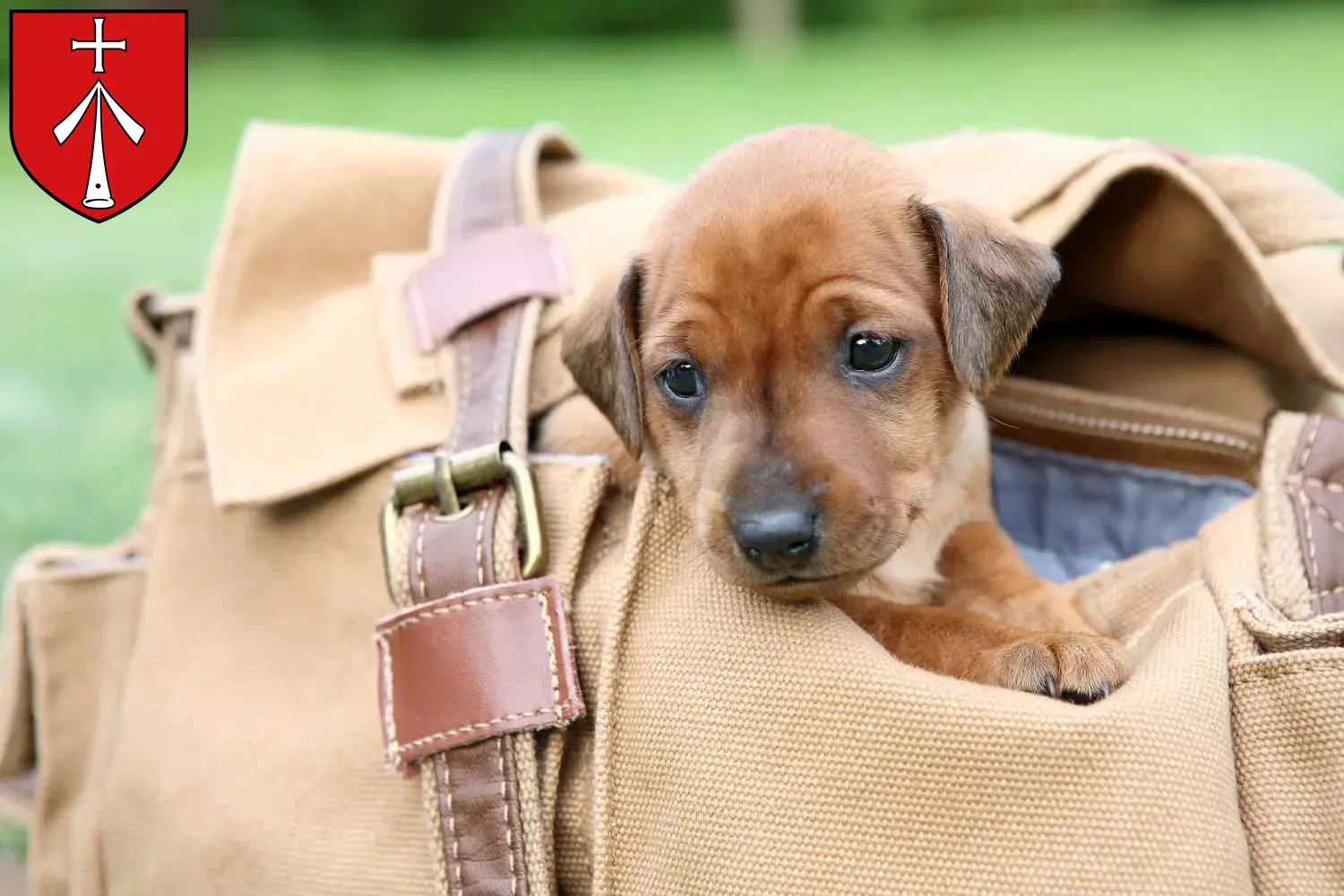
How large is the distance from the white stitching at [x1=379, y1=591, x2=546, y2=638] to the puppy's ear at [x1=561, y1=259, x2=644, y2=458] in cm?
41

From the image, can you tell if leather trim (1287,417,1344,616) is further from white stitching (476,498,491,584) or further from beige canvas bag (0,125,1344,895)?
white stitching (476,498,491,584)

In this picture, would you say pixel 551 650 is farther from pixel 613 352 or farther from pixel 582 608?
pixel 613 352

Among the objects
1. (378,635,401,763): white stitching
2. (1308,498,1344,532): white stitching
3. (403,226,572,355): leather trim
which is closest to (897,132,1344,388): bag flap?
(1308,498,1344,532): white stitching

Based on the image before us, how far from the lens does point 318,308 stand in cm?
293

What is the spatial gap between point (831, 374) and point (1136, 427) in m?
0.96

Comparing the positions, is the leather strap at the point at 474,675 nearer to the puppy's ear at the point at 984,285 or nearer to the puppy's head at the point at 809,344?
the puppy's head at the point at 809,344

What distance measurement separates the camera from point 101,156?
3504 millimetres

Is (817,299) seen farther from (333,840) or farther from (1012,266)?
(333,840)

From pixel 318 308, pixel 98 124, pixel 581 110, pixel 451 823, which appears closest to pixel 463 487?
pixel 451 823

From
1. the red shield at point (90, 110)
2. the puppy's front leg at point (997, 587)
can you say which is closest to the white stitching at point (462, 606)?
the puppy's front leg at point (997, 587)

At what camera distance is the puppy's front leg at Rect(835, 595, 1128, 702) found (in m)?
2.01

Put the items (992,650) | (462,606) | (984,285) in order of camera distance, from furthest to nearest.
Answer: (984,285)
(462,606)
(992,650)

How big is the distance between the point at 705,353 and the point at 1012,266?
0.62 m

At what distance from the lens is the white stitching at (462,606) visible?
221 cm
